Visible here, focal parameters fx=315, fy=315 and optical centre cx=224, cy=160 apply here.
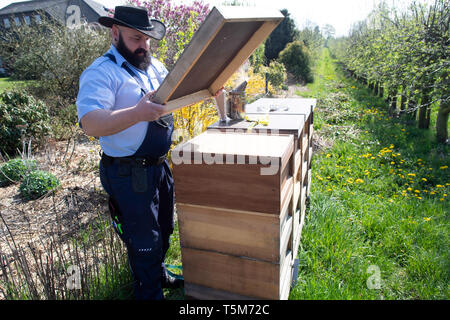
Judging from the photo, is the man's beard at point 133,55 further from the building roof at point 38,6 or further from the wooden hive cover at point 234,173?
the building roof at point 38,6

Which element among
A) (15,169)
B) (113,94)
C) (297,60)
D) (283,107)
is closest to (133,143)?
(113,94)

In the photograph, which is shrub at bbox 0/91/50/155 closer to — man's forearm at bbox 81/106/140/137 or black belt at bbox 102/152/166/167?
black belt at bbox 102/152/166/167

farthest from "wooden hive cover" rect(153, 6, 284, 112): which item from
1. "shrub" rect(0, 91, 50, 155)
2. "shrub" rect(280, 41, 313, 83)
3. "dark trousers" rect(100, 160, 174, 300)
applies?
"shrub" rect(280, 41, 313, 83)

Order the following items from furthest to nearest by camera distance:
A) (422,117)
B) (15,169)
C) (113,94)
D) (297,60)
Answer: (297,60)
(422,117)
(15,169)
(113,94)

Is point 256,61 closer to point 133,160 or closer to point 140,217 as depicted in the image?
point 133,160

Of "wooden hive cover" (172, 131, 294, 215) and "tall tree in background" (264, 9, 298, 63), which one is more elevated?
"tall tree in background" (264, 9, 298, 63)

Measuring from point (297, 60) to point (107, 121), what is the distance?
1910 cm

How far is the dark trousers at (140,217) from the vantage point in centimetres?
210

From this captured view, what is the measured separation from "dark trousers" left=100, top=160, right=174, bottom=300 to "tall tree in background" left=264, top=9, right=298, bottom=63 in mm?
21395

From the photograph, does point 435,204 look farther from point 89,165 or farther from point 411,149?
point 89,165

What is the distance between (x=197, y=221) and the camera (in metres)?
2.01

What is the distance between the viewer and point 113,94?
194 cm

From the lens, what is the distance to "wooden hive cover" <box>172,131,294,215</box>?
1.74 m
